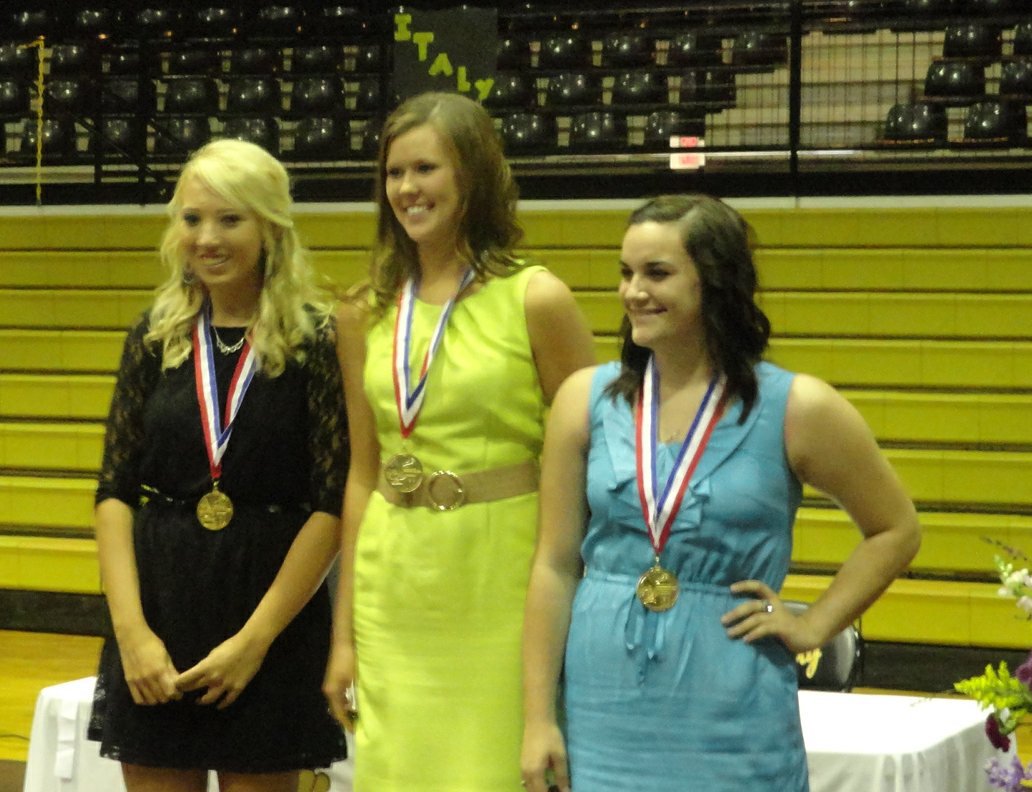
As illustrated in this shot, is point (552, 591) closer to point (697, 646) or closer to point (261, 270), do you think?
point (697, 646)

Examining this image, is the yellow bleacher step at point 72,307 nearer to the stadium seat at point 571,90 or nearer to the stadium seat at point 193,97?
the stadium seat at point 193,97

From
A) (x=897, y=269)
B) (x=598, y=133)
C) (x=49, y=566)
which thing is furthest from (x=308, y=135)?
(x=897, y=269)

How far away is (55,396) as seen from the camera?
8531 mm

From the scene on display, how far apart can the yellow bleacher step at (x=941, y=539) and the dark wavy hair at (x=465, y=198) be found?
15.5ft

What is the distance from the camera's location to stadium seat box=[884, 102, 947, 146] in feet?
27.6

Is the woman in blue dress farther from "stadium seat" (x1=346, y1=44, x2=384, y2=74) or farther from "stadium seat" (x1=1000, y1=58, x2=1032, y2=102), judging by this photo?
"stadium seat" (x1=346, y1=44, x2=384, y2=74)

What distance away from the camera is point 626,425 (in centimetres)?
192

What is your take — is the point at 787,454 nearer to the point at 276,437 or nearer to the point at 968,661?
the point at 276,437

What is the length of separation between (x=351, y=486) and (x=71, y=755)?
1169 millimetres

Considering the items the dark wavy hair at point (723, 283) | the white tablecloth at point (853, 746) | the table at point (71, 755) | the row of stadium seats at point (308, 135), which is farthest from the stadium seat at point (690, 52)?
the dark wavy hair at point (723, 283)

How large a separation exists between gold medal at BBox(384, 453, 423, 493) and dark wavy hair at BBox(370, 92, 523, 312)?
0.79 ft

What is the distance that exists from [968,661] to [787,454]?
4.86m

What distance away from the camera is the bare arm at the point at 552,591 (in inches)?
76.4

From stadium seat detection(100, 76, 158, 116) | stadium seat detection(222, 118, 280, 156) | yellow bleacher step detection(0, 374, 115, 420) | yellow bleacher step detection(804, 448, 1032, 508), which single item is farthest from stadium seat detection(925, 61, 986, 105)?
yellow bleacher step detection(0, 374, 115, 420)
